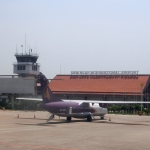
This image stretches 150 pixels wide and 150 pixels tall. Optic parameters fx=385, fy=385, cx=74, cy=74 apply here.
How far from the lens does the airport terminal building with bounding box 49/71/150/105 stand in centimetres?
8956

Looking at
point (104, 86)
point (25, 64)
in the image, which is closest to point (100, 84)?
point (104, 86)

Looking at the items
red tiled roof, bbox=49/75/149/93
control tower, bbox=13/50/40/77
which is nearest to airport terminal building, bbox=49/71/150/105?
red tiled roof, bbox=49/75/149/93

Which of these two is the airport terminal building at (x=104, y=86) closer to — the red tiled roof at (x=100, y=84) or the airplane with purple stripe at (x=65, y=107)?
the red tiled roof at (x=100, y=84)

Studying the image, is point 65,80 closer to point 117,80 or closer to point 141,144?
point 117,80

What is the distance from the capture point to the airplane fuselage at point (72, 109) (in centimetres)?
4541

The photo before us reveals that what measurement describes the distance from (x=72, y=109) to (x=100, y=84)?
48497mm

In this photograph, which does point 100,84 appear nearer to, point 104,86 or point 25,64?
point 104,86

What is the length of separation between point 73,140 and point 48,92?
17.7 metres

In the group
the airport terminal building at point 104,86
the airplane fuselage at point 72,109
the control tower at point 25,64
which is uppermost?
the control tower at point 25,64

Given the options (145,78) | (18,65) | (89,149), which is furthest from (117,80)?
(89,149)

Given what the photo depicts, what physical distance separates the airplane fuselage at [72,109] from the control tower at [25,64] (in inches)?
3162

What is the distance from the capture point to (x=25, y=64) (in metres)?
131

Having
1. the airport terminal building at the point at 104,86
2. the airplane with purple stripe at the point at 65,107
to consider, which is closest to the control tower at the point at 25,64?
the airport terminal building at the point at 104,86

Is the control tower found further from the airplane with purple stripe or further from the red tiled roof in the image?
the airplane with purple stripe
